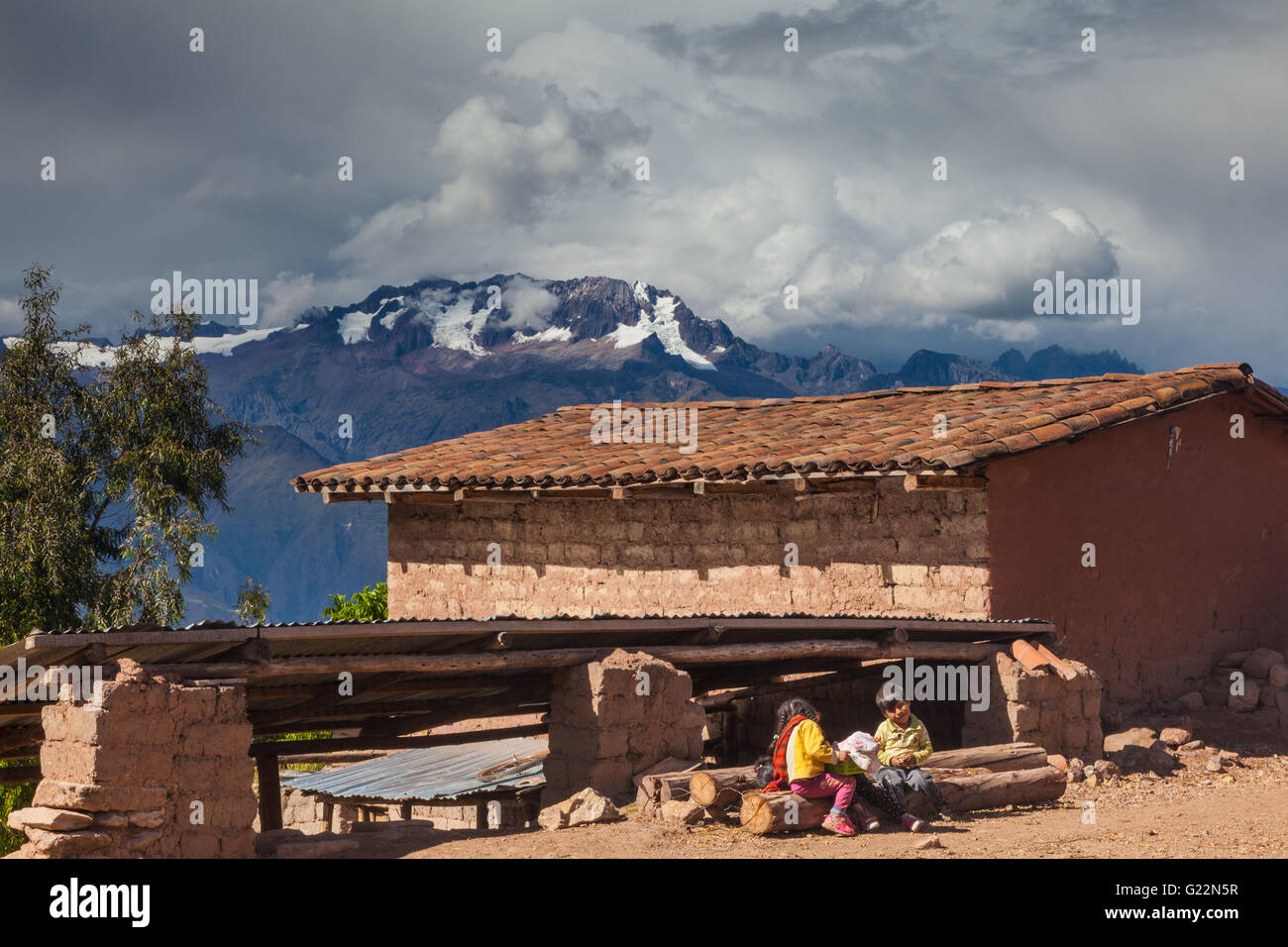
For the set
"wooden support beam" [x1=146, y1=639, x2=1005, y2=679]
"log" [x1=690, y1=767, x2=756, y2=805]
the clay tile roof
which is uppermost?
the clay tile roof

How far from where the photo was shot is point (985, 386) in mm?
15172

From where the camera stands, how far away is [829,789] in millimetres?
8211

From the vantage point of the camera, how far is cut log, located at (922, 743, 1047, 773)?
964cm

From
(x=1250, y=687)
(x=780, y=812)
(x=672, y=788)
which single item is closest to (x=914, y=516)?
(x=1250, y=687)

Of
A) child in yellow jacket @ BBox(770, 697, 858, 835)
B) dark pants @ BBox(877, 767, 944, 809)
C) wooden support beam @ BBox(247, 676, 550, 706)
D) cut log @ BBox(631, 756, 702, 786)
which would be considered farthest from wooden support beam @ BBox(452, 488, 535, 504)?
child in yellow jacket @ BBox(770, 697, 858, 835)

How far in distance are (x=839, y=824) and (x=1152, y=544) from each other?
Answer: 266 inches

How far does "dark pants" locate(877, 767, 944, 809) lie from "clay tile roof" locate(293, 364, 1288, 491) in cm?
319

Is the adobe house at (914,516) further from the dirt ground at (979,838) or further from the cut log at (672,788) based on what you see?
the cut log at (672,788)

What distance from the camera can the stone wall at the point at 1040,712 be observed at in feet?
35.3

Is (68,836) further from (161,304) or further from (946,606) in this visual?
(161,304)

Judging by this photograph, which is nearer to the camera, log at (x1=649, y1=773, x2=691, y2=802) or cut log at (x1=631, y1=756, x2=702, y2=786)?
log at (x1=649, y1=773, x2=691, y2=802)

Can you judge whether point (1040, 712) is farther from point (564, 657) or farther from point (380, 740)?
point (380, 740)

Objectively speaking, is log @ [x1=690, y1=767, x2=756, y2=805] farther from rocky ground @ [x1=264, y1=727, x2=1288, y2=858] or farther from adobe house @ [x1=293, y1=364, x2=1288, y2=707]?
adobe house @ [x1=293, y1=364, x2=1288, y2=707]
